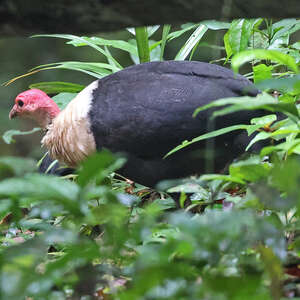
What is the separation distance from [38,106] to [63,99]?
22cm

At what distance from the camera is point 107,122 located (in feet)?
7.88

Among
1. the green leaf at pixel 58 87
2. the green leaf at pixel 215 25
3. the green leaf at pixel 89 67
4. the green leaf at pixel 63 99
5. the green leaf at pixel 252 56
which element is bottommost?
the green leaf at pixel 63 99

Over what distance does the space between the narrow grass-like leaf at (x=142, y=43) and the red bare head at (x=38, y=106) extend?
54 centimetres

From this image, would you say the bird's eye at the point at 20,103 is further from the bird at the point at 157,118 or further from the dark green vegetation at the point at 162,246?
the dark green vegetation at the point at 162,246

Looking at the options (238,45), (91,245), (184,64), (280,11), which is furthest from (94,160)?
(238,45)

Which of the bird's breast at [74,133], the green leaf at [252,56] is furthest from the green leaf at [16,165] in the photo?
the bird's breast at [74,133]

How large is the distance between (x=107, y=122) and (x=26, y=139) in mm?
3646

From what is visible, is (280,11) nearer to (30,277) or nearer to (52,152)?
(30,277)

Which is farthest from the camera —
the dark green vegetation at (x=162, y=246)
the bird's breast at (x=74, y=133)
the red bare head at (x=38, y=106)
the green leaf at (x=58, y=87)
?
the green leaf at (x=58, y=87)

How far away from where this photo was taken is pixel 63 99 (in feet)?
10.7

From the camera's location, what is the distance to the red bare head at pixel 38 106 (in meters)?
3.07

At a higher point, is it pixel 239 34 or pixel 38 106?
pixel 239 34

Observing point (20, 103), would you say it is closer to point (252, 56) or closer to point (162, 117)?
point (162, 117)

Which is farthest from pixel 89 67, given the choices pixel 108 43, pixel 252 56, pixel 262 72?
pixel 252 56
